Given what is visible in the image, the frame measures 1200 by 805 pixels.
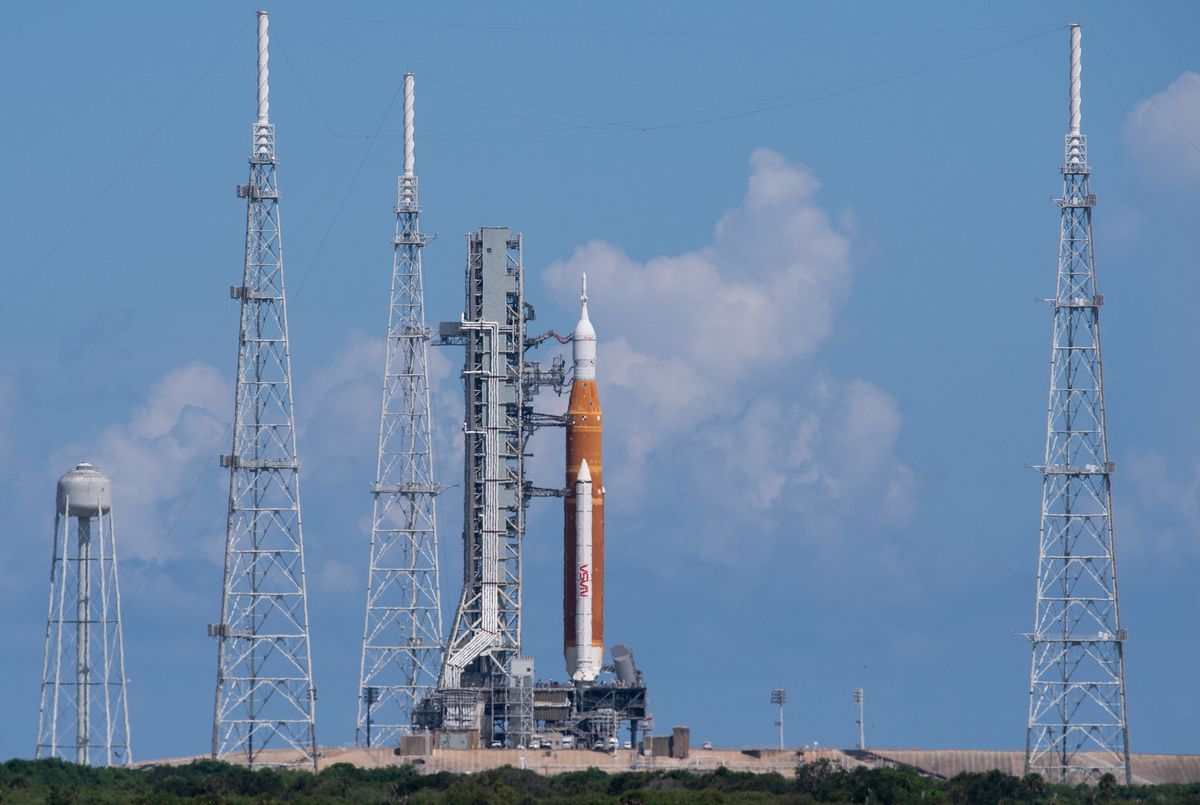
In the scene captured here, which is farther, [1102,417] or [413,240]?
[413,240]

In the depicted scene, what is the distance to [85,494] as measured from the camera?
11138 centimetres

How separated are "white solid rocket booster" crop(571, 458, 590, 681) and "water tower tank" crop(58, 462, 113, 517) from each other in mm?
19563

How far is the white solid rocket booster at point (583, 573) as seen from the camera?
401 ft

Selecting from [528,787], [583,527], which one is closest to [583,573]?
[583,527]

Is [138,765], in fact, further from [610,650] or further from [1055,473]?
[1055,473]

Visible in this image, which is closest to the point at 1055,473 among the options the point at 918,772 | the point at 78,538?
the point at 918,772

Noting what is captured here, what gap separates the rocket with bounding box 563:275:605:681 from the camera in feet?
401

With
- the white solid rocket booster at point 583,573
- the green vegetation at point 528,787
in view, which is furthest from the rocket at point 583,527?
the green vegetation at point 528,787

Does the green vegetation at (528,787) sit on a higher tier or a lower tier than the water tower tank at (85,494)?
lower

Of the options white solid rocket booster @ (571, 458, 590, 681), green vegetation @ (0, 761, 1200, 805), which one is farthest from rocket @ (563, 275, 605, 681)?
green vegetation @ (0, 761, 1200, 805)

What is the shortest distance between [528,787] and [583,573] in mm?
13293

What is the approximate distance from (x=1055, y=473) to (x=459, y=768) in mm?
25011

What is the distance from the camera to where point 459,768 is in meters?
117

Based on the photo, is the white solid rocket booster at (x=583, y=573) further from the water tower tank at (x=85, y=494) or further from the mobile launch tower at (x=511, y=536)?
the water tower tank at (x=85, y=494)
